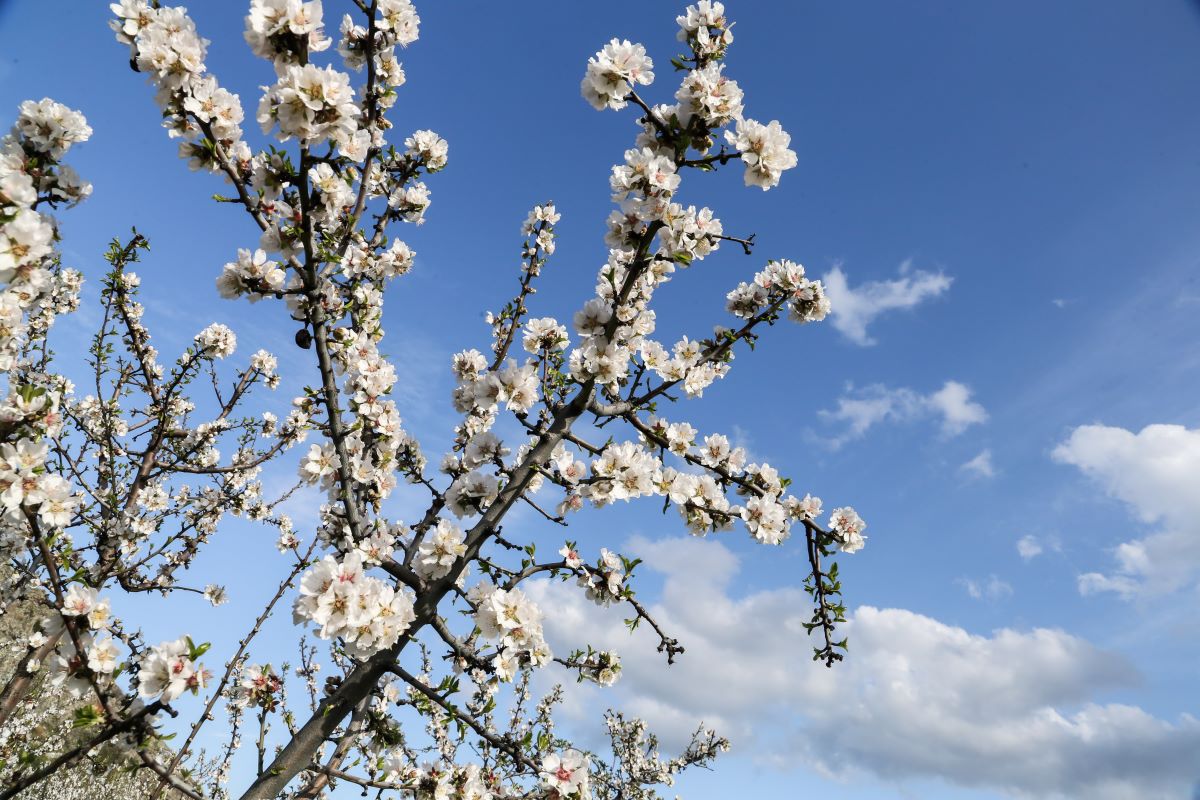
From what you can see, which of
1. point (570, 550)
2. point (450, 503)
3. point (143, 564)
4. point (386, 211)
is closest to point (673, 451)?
point (570, 550)

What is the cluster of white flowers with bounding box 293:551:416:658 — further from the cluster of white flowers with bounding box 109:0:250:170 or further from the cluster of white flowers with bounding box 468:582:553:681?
the cluster of white flowers with bounding box 109:0:250:170

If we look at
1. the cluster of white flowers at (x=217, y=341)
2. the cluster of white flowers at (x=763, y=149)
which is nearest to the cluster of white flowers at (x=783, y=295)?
the cluster of white flowers at (x=763, y=149)

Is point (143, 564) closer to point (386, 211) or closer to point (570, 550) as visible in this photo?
point (386, 211)

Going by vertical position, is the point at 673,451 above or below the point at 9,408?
above

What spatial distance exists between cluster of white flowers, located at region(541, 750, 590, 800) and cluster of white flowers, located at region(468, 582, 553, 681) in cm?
55

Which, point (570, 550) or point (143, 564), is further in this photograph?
point (143, 564)

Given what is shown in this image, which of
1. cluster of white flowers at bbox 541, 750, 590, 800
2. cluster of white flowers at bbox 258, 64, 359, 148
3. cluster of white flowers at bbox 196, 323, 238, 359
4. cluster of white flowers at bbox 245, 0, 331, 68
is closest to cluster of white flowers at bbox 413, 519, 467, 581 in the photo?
cluster of white flowers at bbox 541, 750, 590, 800

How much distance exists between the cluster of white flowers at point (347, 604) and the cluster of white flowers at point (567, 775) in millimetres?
1320

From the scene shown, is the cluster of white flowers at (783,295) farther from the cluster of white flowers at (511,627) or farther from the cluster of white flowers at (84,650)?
the cluster of white flowers at (84,650)

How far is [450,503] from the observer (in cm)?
438

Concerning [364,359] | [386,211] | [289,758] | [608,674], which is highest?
[386,211]

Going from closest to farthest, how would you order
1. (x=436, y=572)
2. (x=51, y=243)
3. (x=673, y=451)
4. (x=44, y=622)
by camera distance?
(x=51, y=243), (x=44, y=622), (x=436, y=572), (x=673, y=451)

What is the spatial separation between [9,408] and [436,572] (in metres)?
2.24

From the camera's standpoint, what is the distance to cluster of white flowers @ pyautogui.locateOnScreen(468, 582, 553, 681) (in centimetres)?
364
